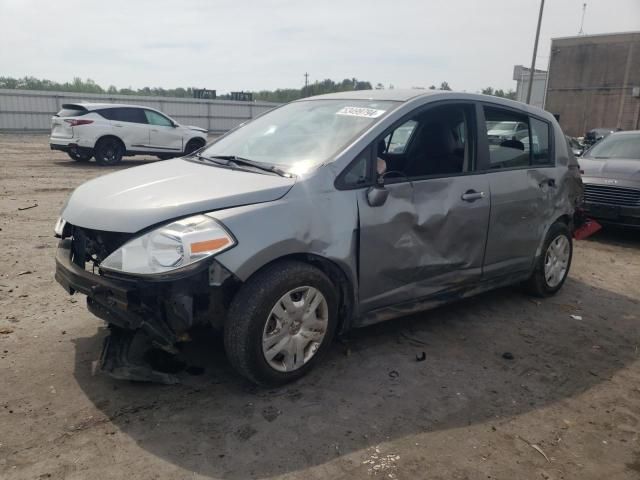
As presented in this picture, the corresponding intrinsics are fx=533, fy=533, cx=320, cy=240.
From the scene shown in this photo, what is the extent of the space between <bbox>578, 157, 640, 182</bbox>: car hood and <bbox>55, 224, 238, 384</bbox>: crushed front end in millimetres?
6827

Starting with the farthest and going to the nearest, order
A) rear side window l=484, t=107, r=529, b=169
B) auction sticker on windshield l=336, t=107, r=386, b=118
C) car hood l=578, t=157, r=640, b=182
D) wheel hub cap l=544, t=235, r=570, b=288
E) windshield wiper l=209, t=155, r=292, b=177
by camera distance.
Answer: car hood l=578, t=157, r=640, b=182, wheel hub cap l=544, t=235, r=570, b=288, rear side window l=484, t=107, r=529, b=169, auction sticker on windshield l=336, t=107, r=386, b=118, windshield wiper l=209, t=155, r=292, b=177

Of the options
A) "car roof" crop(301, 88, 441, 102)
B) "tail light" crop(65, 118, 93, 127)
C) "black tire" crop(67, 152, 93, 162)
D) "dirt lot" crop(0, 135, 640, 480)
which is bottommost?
"dirt lot" crop(0, 135, 640, 480)

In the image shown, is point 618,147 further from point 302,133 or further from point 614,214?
point 302,133

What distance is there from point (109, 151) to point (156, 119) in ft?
5.85

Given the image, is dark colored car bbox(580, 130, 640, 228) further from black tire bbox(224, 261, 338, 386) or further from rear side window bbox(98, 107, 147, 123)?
rear side window bbox(98, 107, 147, 123)

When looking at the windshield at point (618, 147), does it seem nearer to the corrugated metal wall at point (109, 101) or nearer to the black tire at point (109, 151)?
the black tire at point (109, 151)

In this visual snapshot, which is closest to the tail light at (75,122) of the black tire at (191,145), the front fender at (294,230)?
the black tire at (191,145)

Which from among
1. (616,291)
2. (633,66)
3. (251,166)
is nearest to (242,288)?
(251,166)

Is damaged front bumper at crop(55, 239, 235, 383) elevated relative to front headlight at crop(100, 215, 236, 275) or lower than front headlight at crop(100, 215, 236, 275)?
lower

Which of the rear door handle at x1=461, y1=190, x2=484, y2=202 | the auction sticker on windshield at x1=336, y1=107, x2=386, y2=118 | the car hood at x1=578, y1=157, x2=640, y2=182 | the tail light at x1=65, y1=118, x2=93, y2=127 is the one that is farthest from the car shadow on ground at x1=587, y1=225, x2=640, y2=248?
the tail light at x1=65, y1=118, x2=93, y2=127

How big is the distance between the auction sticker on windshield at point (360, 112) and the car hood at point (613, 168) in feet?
18.0

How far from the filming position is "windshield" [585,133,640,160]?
8.42m

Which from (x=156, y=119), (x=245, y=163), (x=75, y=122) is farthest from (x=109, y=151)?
(x=245, y=163)

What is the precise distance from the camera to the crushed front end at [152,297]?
2828mm
